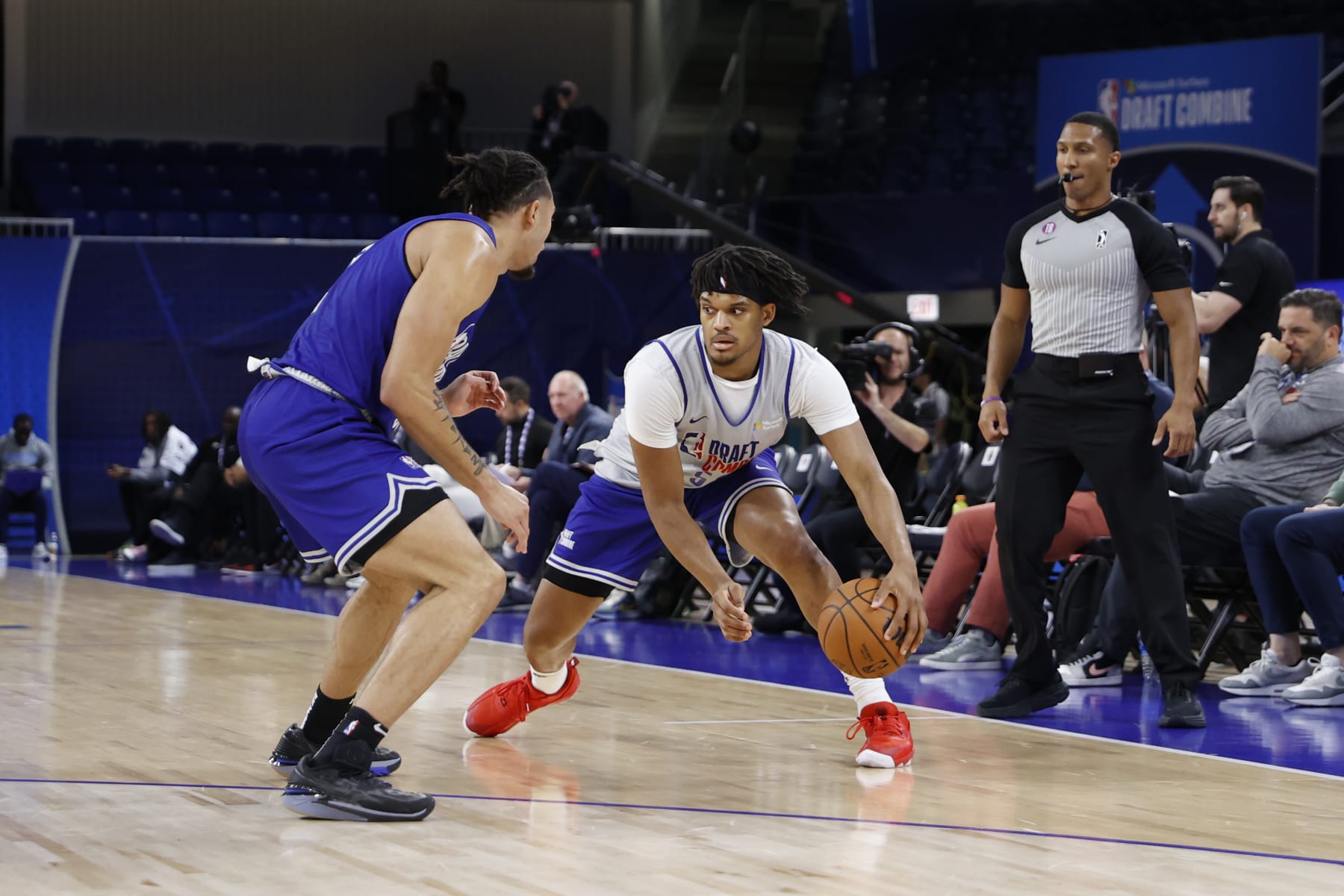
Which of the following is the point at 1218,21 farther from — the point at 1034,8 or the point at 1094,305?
the point at 1094,305

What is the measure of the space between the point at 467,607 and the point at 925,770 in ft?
4.39

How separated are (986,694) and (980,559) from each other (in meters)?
1.04

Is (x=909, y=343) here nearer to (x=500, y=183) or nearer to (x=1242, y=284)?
(x=1242, y=284)

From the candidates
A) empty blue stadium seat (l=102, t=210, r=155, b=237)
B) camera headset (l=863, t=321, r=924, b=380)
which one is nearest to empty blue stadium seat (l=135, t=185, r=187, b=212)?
empty blue stadium seat (l=102, t=210, r=155, b=237)

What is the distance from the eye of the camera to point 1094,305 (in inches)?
197

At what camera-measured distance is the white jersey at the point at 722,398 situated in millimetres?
4156

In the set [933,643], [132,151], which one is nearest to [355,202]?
[132,151]

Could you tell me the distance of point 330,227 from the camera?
15875 millimetres

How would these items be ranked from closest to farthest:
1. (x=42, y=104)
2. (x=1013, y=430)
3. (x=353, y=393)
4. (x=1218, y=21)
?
(x=353, y=393), (x=1013, y=430), (x=1218, y=21), (x=42, y=104)

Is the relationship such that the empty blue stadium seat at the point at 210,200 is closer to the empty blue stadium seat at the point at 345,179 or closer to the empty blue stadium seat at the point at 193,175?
the empty blue stadium seat at the point at 193,175

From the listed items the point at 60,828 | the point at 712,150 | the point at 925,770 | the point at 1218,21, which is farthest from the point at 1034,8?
the point at 60,828

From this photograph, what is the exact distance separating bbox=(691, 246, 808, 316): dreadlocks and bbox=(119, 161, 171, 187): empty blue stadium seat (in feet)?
43.9

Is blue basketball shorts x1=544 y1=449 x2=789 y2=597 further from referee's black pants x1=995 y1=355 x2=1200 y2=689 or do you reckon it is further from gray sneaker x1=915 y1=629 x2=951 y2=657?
gray sneaker x1=915 y1=629 x2=951 y2=657

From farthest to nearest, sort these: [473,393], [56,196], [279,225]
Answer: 1. [279,225]
2. [56,196]
3. [473,393]
